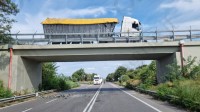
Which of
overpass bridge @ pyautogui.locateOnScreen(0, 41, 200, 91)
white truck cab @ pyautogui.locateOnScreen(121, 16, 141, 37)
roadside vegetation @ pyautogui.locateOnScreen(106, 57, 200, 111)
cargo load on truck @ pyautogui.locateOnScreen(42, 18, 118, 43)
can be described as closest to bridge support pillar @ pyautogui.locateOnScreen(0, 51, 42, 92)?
overpass bridge @ pyautogui.locateOnScreen(0, 41, 200, 91)

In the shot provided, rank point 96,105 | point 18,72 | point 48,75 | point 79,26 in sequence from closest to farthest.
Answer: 1. point 96,105
2. point 18,72
3. point 79,26
4. point 48,75

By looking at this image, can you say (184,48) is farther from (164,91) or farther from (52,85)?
(52,85)

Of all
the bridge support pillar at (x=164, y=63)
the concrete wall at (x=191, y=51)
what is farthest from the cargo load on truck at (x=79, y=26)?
the concrete wall at (x=191, y=51)

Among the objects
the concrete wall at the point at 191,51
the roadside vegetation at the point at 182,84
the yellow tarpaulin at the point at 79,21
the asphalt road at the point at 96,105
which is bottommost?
the asphalt road at the point at 96,105

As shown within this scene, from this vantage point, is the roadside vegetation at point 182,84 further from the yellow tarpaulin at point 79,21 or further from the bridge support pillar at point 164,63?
the yellow tarpaulin at point 79,21

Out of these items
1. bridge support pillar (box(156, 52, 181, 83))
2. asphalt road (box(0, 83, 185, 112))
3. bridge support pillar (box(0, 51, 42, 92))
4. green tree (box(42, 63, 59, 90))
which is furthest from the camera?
green tree (box(42, 63, 59, 90))

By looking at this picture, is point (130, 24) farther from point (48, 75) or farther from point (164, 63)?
point (48, 75)

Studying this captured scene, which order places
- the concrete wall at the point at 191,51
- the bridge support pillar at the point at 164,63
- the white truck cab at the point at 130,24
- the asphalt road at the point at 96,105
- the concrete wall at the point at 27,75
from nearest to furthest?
the asphalt road at the point at 96,105, the concrete wall at the point at 191,51, the bridge support pillar at the point at 164,63, the concrete wall at the point at 27,75, the white truck cab at the point at 130,24

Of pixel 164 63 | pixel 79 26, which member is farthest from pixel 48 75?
pixel 164 63

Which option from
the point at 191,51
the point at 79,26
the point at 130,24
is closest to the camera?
the point at 191,51

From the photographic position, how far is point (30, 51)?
2764cm

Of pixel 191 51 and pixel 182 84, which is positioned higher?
pixel 191 51

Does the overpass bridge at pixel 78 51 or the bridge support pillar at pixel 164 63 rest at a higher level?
the overpass bridge at pixel 78 51

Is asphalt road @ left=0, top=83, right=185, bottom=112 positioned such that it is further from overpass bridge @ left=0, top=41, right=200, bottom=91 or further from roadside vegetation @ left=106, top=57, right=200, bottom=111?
overpass bridge @ left=0, top=41, right=200, bottom=91
